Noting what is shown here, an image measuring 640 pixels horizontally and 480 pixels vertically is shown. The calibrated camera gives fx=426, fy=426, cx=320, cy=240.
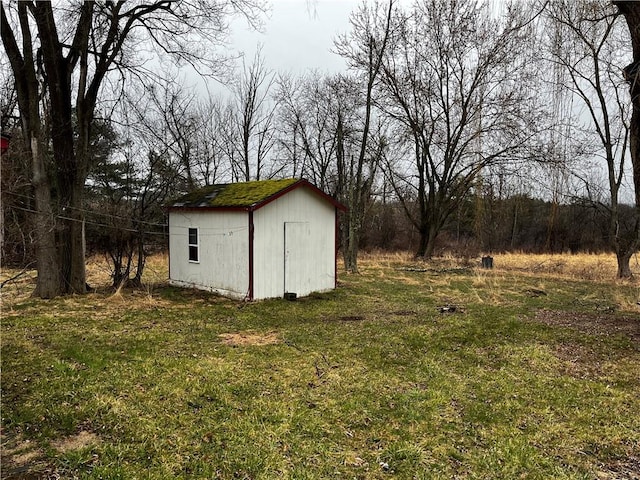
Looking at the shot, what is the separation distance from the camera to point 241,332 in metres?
7.16

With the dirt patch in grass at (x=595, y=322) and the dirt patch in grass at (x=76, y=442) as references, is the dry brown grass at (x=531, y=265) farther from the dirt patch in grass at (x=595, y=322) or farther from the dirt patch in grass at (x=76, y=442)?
the dirt patch in grass at (x=76, y=442)

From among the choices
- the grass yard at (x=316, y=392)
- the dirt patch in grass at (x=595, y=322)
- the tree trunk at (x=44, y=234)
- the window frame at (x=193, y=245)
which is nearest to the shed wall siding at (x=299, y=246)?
the grass yard at (x=316, y=392)

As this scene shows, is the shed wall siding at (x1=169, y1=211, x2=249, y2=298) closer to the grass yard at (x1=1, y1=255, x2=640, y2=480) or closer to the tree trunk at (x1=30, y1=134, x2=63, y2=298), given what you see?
the grass yard at (x1=1, y1=255, x2=640, y2=480)

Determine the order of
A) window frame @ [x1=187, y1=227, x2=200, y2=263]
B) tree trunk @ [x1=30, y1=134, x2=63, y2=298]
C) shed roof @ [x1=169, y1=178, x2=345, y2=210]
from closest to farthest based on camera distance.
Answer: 1. tree trunk @ [x1=30, y1=134, x2=63, y2=298]
2. shed roof @ [x1=169, y1=178, x2=345, y2=210]
3. window frame @ [x1=187, y1=227, x2=200, y2=263]

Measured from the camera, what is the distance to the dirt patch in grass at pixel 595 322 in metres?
7.11

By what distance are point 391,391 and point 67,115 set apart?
9.86 meters

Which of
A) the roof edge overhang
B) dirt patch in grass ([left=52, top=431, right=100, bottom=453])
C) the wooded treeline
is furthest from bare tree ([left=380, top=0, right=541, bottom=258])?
dirt patch in grass ([left=52, top=431, right=100, bottom=453])

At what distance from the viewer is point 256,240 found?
9.69 m

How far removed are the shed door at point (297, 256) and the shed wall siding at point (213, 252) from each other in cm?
110

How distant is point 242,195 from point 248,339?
4.79 metres

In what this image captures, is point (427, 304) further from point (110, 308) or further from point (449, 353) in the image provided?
point (110, 308)

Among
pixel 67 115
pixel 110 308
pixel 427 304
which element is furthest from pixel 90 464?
pixel 67 115

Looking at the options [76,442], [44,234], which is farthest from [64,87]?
[76,442]

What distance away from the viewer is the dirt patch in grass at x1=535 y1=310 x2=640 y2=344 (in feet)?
23.3
